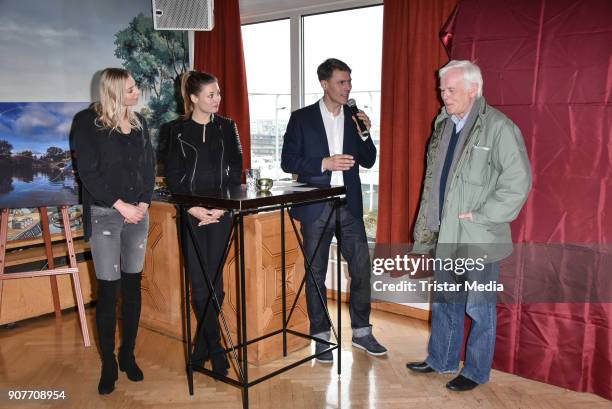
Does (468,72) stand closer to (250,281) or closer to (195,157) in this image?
(195,157)

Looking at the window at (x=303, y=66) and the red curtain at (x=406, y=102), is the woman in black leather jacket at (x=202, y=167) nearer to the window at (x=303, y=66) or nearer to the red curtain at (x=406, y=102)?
the window at (x=303, y=66)

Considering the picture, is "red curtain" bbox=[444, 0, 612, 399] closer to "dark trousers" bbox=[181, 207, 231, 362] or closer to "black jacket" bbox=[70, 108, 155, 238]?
"dark trousers" bbox=[181, 207, 231, 362]

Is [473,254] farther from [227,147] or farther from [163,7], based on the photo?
[163,7]

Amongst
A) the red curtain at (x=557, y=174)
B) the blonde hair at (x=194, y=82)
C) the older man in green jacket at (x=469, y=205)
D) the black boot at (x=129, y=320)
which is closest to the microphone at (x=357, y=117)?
the older man in green jacket at (x=469, y=205)

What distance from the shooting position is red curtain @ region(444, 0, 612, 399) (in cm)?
247

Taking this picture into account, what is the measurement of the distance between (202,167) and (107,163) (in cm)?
41

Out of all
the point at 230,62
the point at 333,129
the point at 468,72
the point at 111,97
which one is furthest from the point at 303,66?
the point at 111,97

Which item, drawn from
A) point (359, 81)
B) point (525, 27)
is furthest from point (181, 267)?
point (525, 27)

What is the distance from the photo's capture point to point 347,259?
3.01 metres

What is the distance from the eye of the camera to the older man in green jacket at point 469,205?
7.83ft

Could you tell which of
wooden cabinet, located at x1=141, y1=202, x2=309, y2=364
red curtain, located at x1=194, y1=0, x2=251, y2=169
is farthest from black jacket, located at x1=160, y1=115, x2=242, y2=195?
red curtain, located at x1=194, y1=0, x2=251, y2=169

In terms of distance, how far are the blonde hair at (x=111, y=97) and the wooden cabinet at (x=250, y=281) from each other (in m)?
0.77

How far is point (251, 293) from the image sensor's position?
291 centimetres

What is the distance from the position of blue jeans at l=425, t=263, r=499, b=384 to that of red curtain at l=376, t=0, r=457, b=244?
72 centimetres
